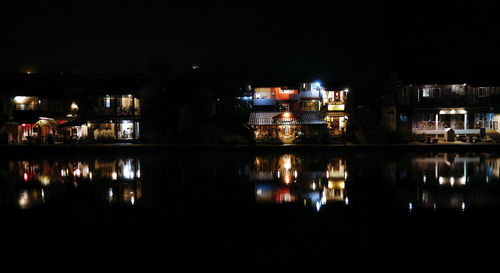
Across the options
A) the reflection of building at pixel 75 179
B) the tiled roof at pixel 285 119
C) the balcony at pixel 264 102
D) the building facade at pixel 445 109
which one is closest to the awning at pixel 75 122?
the reflection of building at pixel 75 179

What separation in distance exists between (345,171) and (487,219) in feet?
24.4

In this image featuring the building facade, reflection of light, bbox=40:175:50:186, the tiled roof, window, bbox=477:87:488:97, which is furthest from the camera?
the tiled roof

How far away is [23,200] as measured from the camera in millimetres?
10414

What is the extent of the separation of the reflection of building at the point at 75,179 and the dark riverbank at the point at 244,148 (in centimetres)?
521

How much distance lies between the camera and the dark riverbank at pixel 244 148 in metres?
24.0

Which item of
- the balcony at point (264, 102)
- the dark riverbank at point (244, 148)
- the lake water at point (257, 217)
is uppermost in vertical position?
the balcony at point (264, 102)

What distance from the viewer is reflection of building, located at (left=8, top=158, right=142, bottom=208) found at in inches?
419

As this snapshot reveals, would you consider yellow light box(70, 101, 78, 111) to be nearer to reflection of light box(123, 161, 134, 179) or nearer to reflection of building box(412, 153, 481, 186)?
reflection of light box(123, 161, 134, 179)

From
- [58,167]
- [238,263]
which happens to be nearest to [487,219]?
[238,263]

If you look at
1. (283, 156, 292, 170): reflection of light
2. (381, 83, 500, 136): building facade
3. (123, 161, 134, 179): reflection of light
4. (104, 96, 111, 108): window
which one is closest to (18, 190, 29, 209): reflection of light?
(123, 161, 134, 179): reflection of light

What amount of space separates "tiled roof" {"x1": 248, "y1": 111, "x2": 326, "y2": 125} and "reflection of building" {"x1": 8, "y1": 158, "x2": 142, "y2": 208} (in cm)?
1393

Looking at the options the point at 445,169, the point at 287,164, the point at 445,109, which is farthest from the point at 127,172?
the point at 445,109

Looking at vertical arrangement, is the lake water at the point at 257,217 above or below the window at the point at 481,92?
below

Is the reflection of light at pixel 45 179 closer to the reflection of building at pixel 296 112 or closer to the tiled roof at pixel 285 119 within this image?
the reflection of building at pixel 296 112
